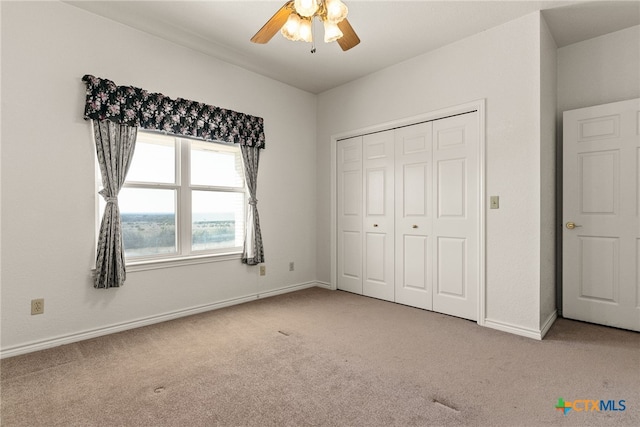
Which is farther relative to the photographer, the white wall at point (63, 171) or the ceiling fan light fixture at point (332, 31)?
the white wall at point (63, 171)

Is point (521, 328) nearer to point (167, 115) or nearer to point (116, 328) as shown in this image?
point (116, 328)

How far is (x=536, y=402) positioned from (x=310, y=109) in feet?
13.3

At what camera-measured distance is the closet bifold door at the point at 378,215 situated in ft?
12.8

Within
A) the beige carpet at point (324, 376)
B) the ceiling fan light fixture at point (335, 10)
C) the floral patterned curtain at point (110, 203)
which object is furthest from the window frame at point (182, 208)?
the ceiling fan light fixture at point (335, 10)

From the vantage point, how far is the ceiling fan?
1.98 m

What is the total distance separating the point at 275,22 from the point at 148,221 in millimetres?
2199

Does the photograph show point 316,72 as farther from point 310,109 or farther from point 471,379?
point 471,379

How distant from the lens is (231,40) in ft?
10.6

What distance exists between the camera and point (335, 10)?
201 cm

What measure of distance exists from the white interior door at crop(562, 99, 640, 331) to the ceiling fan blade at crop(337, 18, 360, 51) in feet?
7.53

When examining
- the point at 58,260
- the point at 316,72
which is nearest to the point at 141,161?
the point at 58,260

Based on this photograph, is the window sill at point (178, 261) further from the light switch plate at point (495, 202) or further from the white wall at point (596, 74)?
the white wall at point (596, 74)

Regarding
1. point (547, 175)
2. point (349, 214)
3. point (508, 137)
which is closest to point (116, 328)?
point (349, 214)

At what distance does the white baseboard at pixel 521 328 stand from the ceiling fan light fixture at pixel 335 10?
2.84m
